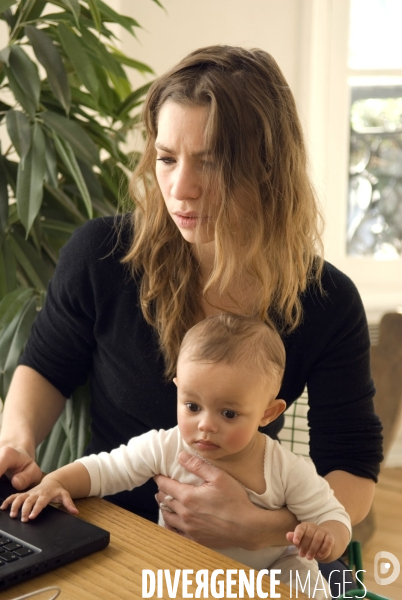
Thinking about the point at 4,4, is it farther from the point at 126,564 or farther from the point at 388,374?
the point at 388,374

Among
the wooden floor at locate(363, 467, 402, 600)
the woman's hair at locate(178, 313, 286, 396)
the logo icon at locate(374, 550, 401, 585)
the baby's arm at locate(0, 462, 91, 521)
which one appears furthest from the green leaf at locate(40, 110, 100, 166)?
the wooden floor at locate(363, 467, 402, 600)

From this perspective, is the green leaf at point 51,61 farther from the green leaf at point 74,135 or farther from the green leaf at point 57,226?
A: the green leaf at point 57,226

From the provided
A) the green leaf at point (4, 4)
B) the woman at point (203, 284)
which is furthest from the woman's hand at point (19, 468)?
the green leaf at point (4, 4)

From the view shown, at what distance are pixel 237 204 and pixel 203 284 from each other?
19 cm

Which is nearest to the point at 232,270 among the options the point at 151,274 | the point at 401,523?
the point at 151,274

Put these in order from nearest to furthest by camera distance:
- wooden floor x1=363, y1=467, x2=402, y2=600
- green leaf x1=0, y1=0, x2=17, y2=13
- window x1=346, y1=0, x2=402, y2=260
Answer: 1. green leaf x1=0, y1=0, x2=17, y2=13
2. wooden floor x1=363, y1=467, x2=402, y2=600
3. window x1=346, y1=0, x2=402, y2=260

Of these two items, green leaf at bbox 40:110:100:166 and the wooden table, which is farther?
green leaf at bbox 40:110:100:166

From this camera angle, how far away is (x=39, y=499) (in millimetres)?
987

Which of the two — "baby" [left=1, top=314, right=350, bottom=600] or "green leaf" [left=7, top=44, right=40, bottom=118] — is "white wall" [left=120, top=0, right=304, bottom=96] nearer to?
"green leaf" [left=7, top=44, right=40, bottom=118]

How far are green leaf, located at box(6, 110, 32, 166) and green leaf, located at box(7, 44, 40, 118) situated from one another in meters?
0.03

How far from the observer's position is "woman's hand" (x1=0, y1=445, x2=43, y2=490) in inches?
43.3

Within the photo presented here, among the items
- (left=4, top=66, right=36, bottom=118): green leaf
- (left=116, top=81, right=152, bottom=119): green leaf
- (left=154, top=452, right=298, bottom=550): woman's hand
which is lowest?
(left=154, top=452, right=298, bottom=550): woman's hand

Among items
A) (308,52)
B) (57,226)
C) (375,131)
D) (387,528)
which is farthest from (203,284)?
(375,131)

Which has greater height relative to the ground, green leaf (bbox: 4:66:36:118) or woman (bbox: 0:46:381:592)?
green leaf (bbox: 4:66:36:118)
